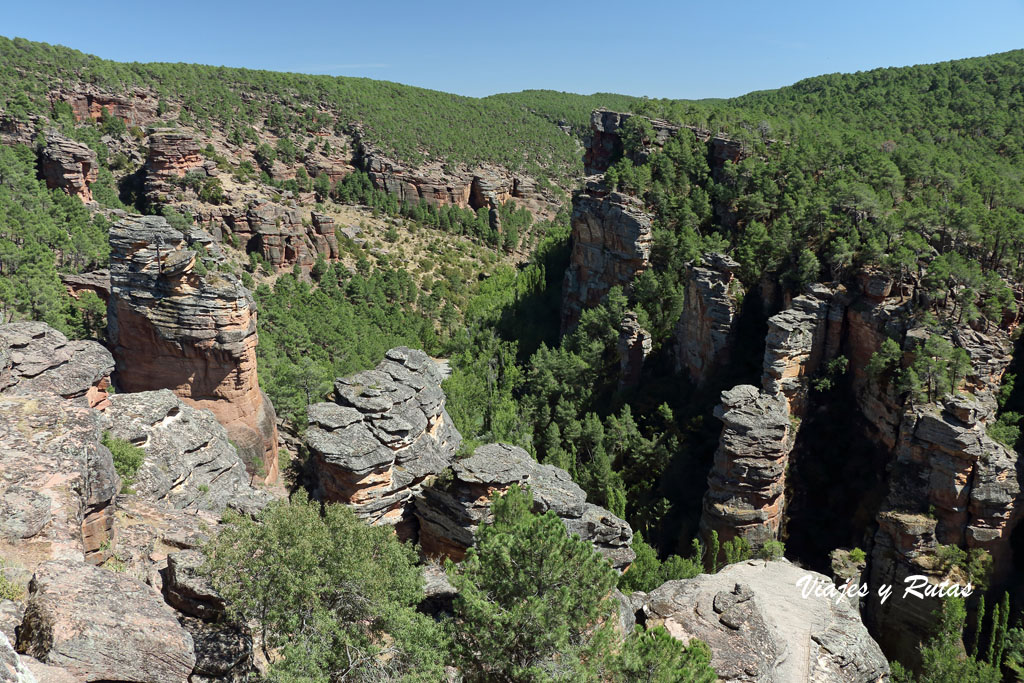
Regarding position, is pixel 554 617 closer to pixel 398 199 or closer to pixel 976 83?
pixel 398 199

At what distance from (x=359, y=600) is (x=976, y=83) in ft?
317

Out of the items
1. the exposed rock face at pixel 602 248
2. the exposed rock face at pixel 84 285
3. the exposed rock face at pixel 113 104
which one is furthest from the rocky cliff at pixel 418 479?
the exposed rock face at pixel 113 104

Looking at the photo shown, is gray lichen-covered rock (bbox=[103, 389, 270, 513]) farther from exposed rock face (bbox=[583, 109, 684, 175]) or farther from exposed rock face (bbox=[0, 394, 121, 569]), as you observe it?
exposed rock face (bbox=[583, 109, 684, 175])

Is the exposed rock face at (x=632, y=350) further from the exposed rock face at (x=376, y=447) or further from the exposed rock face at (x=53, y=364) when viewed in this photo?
the exposed rock face at (x=53, y=364)

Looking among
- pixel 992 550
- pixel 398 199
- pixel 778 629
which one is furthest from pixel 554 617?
pixel 398 199

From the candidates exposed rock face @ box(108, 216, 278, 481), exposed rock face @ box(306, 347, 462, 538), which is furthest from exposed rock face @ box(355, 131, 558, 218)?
exposed rock face @ box(306, 347, 462, 538)

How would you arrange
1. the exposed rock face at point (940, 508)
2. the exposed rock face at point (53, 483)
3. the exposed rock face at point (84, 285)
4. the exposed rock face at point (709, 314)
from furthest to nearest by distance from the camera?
the exposed rock face at point (84, 285) < the exposed rock face at point (709, 314) < the exposed rock face at point (940, 508) < the exposed rock face at point (53, 483)

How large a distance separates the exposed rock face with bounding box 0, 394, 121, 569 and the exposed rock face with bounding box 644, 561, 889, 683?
54.5 feet

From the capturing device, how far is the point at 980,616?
29719mm

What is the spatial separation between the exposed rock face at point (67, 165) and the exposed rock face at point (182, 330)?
109 ft

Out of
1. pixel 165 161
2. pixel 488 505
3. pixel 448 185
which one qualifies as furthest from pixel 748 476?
pixel 448 185

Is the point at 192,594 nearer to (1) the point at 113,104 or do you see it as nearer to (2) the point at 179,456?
(2) the point at 179,456

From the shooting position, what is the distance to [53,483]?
15375mm

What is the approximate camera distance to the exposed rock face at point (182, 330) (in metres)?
32.5
